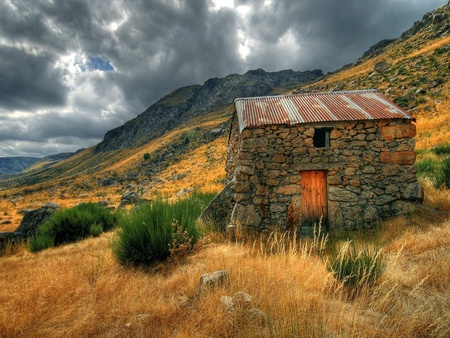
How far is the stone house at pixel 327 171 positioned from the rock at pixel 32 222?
8.72 m

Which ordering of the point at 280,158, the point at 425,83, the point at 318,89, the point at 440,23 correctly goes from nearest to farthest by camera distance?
the point at 280,158, the point at 425,83, the point at 440,23, the point at 318,89

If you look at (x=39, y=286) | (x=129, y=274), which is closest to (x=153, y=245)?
Answer: (x=129, y=274)

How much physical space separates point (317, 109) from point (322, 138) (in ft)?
3.25

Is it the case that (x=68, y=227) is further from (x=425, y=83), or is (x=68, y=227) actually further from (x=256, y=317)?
(x=425, y=83)

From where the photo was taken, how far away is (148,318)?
2.67 metres

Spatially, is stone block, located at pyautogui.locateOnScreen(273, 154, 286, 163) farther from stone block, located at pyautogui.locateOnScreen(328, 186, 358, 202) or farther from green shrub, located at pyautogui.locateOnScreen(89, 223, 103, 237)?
green shrub, located at pyautogui.locateOnScreen(89, 223, 103, 237)

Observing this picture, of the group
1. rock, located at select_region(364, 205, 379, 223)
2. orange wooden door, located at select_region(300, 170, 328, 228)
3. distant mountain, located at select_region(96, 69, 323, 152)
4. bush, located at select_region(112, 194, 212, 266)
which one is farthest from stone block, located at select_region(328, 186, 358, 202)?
distant mountain, located at select_region(96, 69, 323, 152)

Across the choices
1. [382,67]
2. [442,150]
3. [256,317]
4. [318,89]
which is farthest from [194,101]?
[256,317]

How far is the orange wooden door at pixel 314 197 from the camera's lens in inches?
282

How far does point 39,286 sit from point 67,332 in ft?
3.98

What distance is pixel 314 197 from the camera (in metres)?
7.22

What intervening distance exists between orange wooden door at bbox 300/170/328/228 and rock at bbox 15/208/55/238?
10385 mm

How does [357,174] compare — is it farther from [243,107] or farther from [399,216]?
[243,107]

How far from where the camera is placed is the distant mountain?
340 feet
